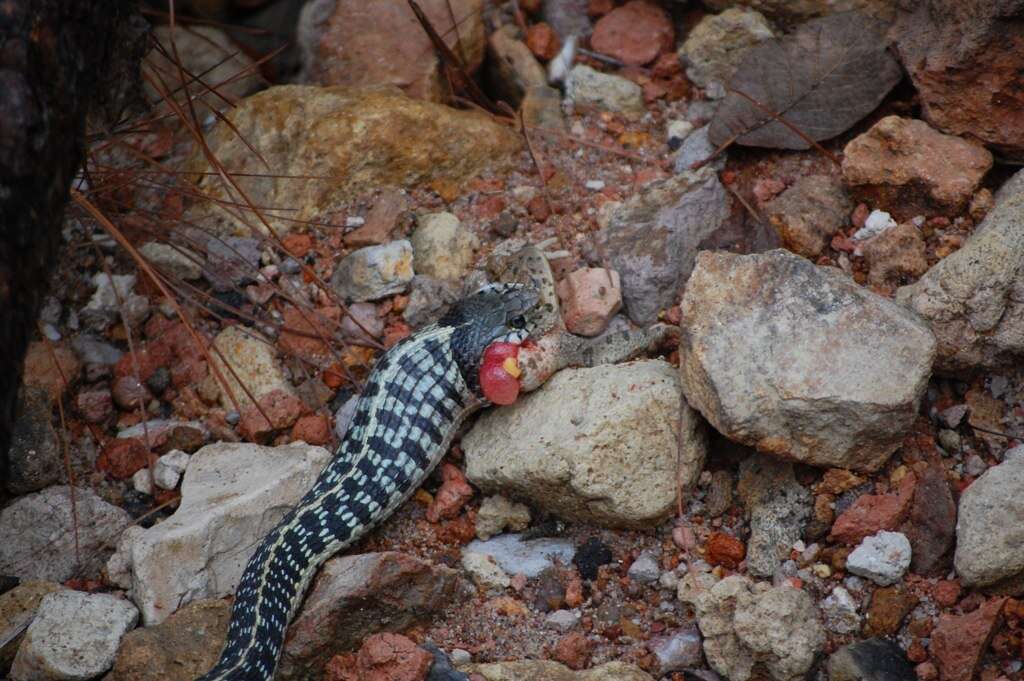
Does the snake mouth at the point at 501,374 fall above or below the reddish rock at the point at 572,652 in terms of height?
above

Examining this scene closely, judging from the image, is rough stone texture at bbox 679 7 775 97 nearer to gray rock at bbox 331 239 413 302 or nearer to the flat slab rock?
the flat slab rock

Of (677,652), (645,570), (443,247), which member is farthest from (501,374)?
(677,652)

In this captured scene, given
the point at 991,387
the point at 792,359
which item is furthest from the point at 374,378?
the point at 991,387

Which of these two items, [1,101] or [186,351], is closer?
[1,101]

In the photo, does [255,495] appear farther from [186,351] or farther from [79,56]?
[79,56]

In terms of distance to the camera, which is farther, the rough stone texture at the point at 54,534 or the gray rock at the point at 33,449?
the gray rock at the point at 33,449

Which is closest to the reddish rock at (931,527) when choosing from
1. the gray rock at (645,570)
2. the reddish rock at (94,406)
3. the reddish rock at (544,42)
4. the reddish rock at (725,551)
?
the reddish rock at (725,551)

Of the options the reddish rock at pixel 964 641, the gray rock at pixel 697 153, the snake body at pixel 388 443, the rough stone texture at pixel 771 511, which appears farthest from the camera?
the gray rock at pixel 697 153

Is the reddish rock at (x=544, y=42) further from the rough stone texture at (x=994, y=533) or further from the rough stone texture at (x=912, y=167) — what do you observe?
the rough stone texture at (x=994, y=533)
